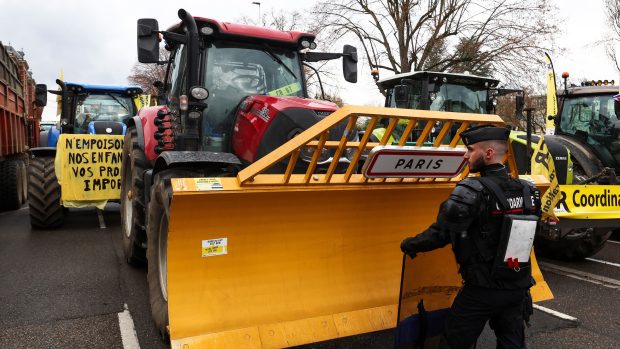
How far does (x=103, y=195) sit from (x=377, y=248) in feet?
16.0

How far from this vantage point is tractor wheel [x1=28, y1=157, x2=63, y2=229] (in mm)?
6840

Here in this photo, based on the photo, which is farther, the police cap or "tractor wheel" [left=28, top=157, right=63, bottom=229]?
"tractor wheel" [left=28, top=157, right=63, bottom=229]

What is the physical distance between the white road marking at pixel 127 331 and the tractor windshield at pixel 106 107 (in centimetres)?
602

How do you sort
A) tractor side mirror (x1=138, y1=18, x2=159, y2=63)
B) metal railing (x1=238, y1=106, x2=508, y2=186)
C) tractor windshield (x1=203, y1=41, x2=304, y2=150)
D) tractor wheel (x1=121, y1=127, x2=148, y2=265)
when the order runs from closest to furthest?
metal railing (x1=238, y1=106, x2=508, y2=186) → tractor side mirror (x1=138, y1=18, x2=159, y2=63) → tractor windshield (x1=203, y1=41, x2=304, y2=150) → tractor wheel (x1=121, y1=127, x2=148, y2=265)

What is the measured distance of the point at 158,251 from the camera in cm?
356

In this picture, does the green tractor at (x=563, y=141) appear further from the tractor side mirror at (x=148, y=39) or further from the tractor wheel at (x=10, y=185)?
the tractor wheel at (x=10, y=185)

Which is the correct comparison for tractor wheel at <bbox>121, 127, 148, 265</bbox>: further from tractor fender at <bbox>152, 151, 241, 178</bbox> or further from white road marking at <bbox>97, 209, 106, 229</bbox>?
white road marking at <bbox>97, 209, 106, 229</bbox>

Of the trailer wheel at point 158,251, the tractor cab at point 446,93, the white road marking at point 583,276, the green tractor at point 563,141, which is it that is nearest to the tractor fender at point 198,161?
the trailer wheel at point 158,251

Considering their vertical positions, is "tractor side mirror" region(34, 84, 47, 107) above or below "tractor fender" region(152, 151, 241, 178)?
above

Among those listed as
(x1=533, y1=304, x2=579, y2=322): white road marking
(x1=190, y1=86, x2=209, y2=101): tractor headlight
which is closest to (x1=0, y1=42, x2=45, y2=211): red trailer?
(x1=190, y1=86, x2=209, y2=101): tractor headlight

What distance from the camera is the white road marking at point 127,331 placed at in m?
3.39

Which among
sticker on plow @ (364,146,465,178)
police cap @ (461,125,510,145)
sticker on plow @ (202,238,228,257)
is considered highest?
police cap @ (461,125,510,145)

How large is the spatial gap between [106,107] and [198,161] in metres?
6.71

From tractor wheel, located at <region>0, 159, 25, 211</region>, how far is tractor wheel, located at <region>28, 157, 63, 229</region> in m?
1.69
